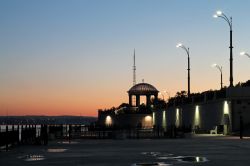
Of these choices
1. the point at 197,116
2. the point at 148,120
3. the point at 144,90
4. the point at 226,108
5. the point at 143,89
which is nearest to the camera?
the point at 226,108

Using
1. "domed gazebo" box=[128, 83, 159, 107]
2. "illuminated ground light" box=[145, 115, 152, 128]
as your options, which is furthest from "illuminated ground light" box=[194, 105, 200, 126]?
"domed gazebo" box=[128, 83, 159, 107]

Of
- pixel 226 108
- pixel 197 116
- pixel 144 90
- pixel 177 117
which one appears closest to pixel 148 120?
pixel 144 90

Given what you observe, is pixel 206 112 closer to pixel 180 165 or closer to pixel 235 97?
pixel 235 97

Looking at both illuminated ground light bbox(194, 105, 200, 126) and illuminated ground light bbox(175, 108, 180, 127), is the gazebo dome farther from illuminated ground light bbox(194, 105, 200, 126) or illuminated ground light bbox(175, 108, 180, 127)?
illuminated ground light bbox(194, 105, 200, 126)

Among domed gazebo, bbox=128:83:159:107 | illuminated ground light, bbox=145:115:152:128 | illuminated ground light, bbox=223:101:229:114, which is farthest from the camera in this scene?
domed gazebo, bbox=128:83:159:107

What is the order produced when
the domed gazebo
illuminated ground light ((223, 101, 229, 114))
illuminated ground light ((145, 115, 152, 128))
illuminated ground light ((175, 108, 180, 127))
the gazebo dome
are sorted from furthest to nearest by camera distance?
the domed gazebo < the gazebo dome < illuminated ground light ((145, 115, 152, 128)) < illuminated ground light ((175, 108, 180, 127)) < illuminated ground light ((223, 101, 229, 114))

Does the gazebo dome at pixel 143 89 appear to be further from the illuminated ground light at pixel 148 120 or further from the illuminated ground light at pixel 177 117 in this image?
the illuminated ground light at pixel 177 117

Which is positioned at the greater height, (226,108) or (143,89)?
(143,89)

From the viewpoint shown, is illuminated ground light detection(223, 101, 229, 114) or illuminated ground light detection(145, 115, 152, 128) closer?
illuminated ground light detection(223, 101, 229, 114)

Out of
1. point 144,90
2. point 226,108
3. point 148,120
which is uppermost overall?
point 144,90

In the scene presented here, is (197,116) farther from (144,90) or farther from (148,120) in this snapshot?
(144,90)

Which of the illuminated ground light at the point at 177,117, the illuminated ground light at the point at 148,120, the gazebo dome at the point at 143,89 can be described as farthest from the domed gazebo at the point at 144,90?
the illuminated ground light at the point at 177,117

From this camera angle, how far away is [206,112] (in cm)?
7581

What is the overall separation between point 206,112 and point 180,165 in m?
55.4
